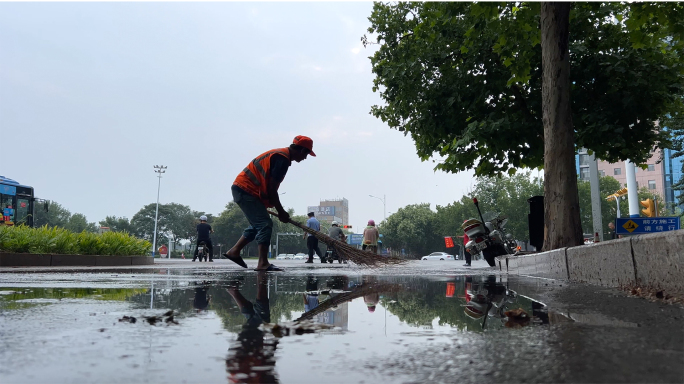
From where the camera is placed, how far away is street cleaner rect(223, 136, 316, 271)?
799 cm

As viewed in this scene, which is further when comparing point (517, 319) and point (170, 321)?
point (517, 319)

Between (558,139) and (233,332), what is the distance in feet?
24.7

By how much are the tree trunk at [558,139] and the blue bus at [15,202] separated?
21182mm

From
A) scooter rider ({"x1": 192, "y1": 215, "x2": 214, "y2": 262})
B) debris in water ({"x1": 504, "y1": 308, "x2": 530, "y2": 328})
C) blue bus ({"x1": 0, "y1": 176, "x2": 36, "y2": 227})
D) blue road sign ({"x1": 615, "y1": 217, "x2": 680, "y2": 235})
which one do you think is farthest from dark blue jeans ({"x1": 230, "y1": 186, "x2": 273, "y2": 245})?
blue bus ({"x1": 0, "y1": 176, "x2": 36, "y2": 227})

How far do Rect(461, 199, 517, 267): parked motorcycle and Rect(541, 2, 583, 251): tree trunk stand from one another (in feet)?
13.4

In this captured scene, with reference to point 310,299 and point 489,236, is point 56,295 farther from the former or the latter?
point 489,236

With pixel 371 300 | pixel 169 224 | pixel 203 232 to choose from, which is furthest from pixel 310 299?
pixel 169 224

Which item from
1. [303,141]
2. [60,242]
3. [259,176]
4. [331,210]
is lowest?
[60,242]

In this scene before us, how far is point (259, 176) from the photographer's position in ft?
26.4

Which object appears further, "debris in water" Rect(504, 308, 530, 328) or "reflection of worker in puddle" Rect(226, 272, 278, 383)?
"debris in water" Rect(504, 308, 530, 328)

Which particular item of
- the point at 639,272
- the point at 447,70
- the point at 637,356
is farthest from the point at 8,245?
the point at 637,356

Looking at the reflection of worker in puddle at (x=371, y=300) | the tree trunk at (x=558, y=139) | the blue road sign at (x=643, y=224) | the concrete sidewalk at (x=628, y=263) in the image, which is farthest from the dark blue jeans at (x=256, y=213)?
the blue road sign at (x=643, y=224)

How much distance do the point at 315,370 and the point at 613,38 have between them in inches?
539

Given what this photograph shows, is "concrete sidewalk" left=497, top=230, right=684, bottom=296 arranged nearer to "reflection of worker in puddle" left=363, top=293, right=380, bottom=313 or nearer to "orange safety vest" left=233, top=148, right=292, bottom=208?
"reflection of worker in puddle" left=363, top=293, right=380, bottom=313
